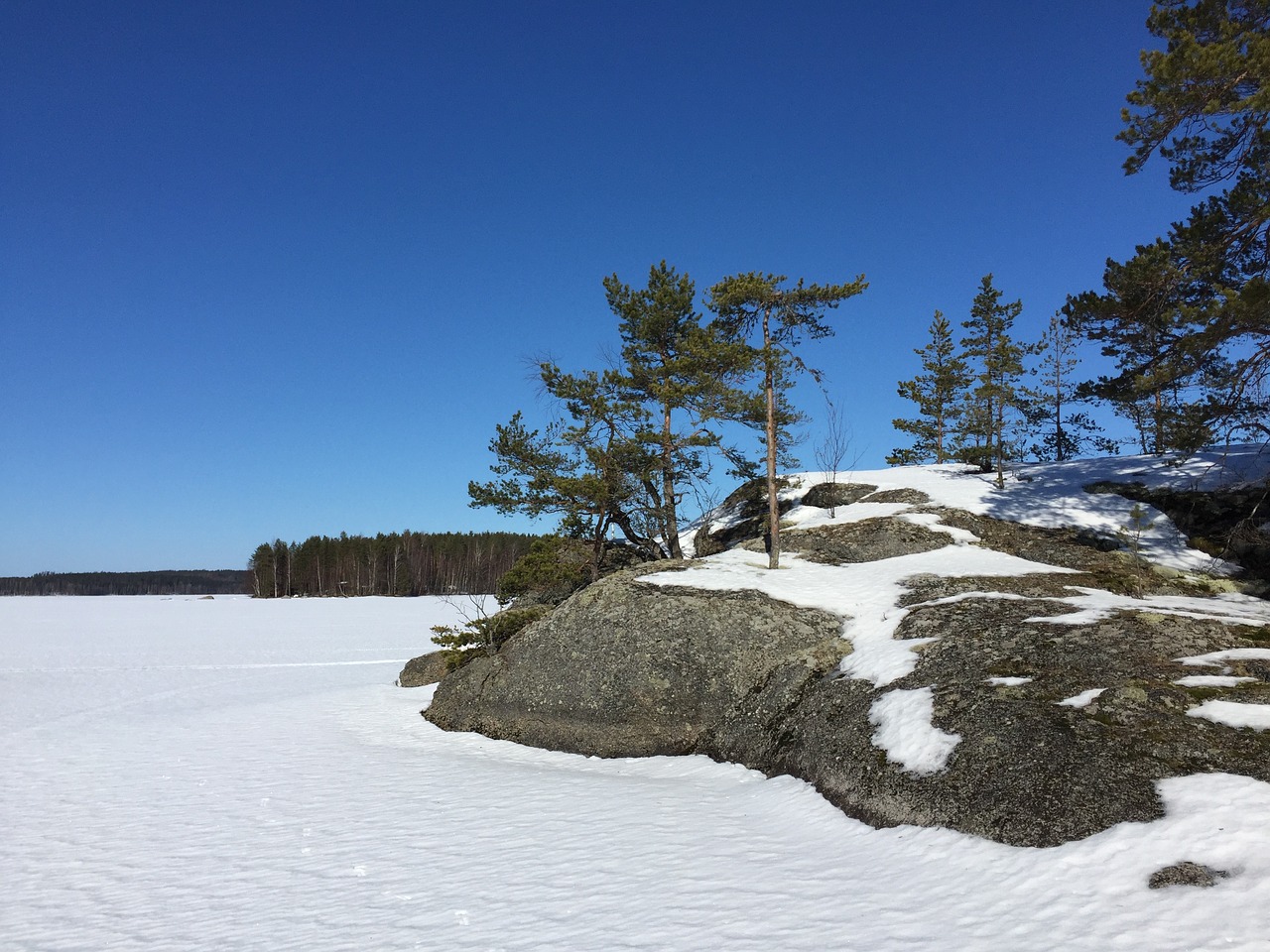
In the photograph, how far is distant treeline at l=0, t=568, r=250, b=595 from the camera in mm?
154625

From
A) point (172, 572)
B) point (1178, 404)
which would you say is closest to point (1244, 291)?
point (1178, 404)

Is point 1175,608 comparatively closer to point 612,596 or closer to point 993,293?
point 612,596

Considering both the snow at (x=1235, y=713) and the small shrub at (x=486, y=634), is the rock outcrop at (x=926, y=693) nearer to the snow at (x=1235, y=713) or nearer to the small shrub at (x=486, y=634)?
the snow at (x=1235, y=713)

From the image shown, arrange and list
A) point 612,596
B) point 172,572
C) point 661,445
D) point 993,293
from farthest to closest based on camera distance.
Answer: point 172,572
point 993,293
point 661,445
point 612,596

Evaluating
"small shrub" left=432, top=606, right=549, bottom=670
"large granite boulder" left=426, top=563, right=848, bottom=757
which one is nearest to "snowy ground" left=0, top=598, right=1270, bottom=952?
"large granite boulder" left=426, top=563, right=848, bottom=757

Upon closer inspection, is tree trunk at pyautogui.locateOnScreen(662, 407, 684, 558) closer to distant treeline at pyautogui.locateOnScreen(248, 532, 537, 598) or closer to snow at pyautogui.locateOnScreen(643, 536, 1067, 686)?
snow at pyautogui.locateOnScreen(643, 536, 1067, 686)

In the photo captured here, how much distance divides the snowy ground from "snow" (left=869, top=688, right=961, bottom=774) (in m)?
1.01

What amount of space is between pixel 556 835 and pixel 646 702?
4528 mm

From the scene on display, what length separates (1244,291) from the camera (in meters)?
11.5

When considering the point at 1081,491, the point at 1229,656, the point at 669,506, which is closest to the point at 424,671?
the point at 669,506

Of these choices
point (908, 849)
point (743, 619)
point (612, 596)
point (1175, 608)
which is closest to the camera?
point (908, 849)

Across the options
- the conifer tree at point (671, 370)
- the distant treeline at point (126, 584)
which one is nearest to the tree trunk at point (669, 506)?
the conifer tree at point (671, 370)

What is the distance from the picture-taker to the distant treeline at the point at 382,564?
95.6 metres

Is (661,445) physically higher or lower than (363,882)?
higher
